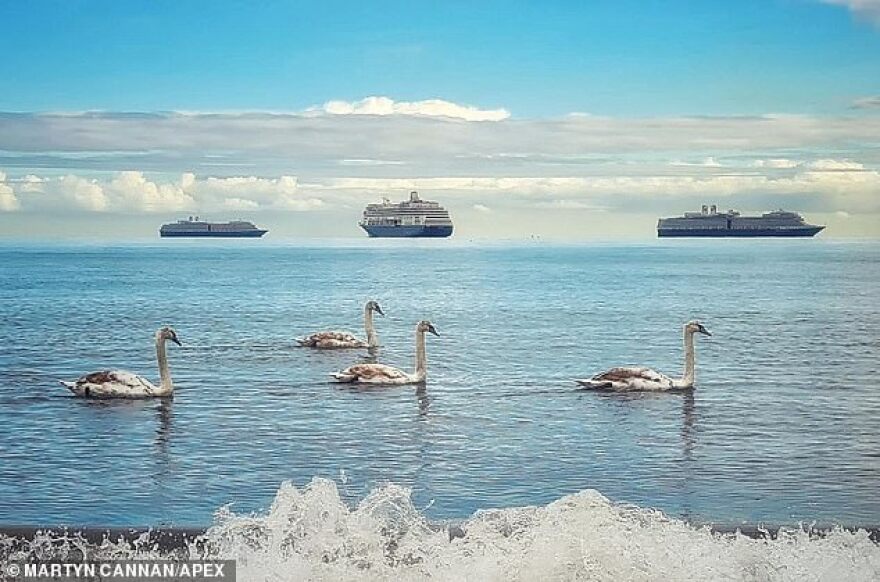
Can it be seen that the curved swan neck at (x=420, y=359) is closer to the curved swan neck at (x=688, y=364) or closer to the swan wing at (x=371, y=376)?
the swan wing at (x=371, y=376)

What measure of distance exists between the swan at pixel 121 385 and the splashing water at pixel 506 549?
745 centimetres

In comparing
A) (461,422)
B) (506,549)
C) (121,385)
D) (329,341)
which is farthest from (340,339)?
(506,549)

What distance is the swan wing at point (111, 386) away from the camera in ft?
43.8

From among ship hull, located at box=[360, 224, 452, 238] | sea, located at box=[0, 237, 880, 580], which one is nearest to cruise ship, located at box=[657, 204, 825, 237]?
ship hull, located at box=[360, 224, 452, 238]

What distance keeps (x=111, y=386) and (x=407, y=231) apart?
77666 mm

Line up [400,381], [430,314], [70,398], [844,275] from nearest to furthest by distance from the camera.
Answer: [70,398] < [400,381] < [430,314] < [844,275]

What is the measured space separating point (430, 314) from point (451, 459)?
1804cm

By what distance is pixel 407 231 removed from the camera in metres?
90.9

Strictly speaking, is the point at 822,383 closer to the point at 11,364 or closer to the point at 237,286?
the point at 11,364

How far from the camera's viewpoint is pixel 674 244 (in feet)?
457

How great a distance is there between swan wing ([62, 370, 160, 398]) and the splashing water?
7441mm

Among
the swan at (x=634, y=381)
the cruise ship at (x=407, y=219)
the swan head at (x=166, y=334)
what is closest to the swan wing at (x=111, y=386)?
the swan head at (x=166, y=334)

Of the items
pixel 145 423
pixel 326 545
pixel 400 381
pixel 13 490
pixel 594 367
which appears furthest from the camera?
pixel 594 367

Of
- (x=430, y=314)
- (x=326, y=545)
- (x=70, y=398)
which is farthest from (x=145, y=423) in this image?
(x=430, y=314)
